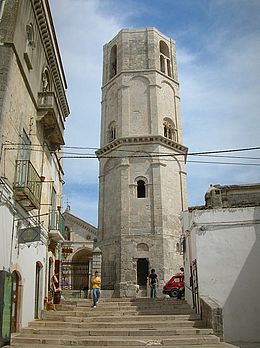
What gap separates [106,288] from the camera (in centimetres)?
2672

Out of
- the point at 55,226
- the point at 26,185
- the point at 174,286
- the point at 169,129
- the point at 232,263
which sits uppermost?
the point at 169,129

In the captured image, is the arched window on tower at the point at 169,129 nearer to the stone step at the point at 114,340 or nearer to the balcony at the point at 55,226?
the balcony at the point at 55,226

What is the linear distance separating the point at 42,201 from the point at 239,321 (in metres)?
8.80

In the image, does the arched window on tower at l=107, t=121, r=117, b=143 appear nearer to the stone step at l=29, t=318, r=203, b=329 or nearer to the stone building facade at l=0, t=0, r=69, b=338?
the stone building facade at l=0, t=0, r=69, b=338

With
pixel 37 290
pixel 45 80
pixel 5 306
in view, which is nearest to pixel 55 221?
pixel 37 290

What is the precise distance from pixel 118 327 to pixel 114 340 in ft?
6.26

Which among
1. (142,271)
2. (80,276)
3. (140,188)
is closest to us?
(142,271)

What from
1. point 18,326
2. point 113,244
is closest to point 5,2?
point 18,326

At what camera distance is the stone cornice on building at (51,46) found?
531 inches

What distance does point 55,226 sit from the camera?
635 inches

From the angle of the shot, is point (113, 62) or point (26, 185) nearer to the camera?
point (26, 185)

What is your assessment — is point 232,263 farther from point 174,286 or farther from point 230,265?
point 174,286

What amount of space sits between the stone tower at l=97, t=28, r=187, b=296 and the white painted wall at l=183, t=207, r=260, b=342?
33.8 ft

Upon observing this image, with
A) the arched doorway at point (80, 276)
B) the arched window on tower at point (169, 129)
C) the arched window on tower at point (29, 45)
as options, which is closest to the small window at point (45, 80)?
the arched window on tower at point (29, 45)
